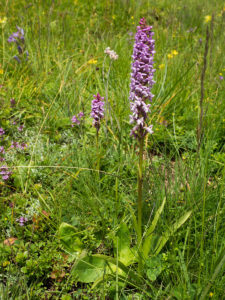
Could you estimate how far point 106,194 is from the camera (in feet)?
6.67

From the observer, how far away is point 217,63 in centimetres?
322

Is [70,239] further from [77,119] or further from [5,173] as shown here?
[77,119]

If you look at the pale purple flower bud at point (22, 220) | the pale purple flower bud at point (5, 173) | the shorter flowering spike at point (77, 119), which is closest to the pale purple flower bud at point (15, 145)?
the pale purple flower bud at point (5, 173)

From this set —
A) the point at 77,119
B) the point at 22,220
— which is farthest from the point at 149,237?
the point at 77,119

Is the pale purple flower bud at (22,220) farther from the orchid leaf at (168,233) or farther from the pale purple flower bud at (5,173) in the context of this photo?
the orchid leaf at (168,233)

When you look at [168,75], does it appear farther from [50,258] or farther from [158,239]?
[50,258]

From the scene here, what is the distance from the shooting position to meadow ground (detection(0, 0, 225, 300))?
1.41 metres

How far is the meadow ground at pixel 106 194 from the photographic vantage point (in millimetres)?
1413

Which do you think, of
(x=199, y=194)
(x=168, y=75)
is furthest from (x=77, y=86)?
(x=199, y=194)

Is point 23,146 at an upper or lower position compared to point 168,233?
lower

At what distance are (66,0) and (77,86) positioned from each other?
347 cm

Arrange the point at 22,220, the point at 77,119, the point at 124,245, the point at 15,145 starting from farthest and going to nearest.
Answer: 1. the point at 77,119
2. the point at 15,145
3. the point at 22,220
4. the point at 124,245

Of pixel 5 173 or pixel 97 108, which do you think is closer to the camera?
pixel 97 108

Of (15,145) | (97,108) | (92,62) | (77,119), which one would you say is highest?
(97,108)
